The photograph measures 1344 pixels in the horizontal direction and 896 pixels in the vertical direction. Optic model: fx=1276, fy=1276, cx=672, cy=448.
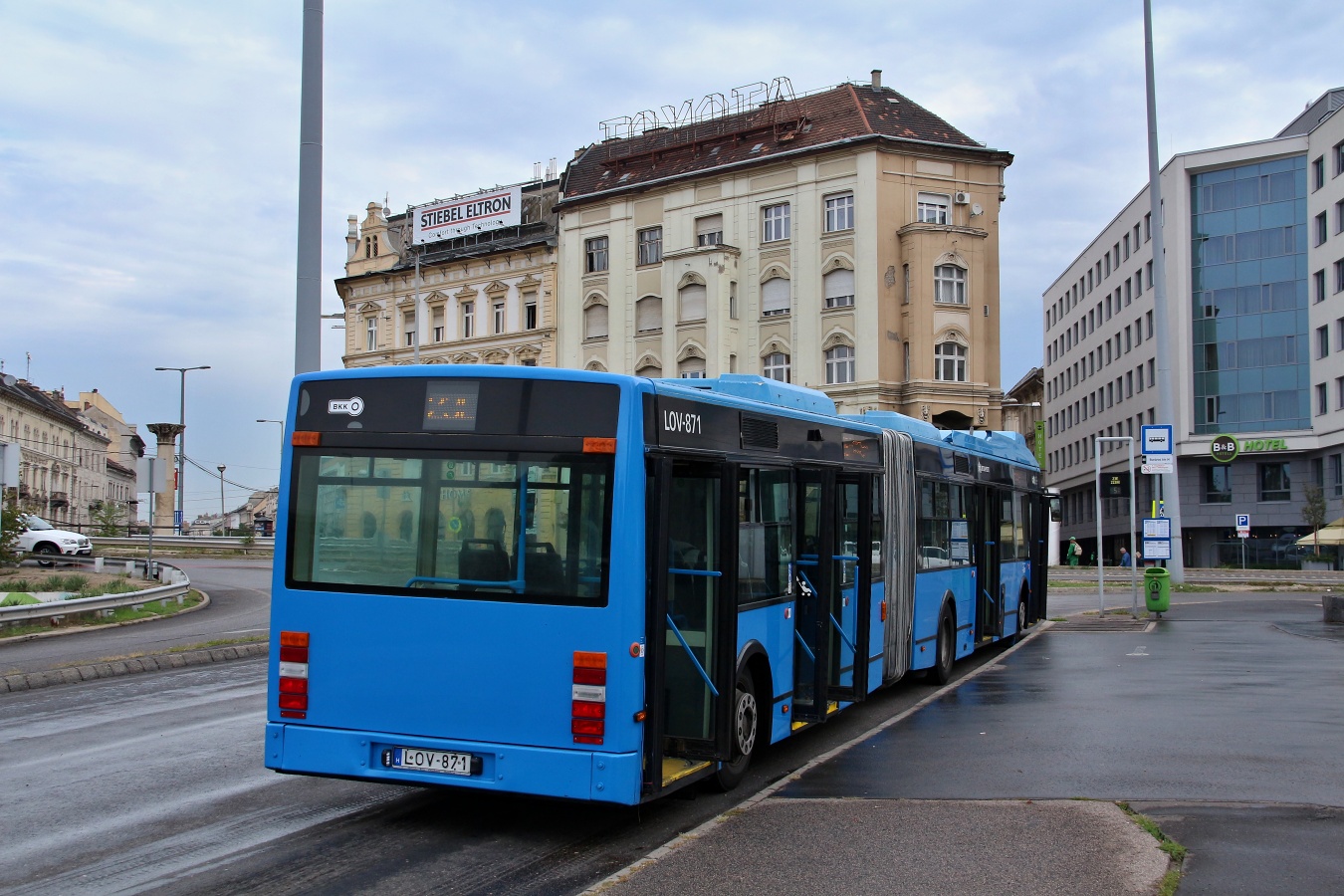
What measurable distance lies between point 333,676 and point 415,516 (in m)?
1.08

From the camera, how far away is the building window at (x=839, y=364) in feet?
169

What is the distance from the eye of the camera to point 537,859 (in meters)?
6.91

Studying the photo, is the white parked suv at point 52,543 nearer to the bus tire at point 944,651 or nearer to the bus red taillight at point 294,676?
the bus tire at point 944,651

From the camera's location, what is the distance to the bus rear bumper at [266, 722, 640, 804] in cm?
695

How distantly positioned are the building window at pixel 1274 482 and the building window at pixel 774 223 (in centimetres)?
3045

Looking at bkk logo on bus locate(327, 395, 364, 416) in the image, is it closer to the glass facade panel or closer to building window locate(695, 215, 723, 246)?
building window locate(695, 215, 723, 246)

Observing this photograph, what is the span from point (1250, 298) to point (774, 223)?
95.4 ft

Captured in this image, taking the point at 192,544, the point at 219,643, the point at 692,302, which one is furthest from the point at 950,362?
the point at 192,544

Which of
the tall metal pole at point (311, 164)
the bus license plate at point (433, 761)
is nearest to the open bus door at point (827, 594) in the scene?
the bus license plate at point (433, 761)

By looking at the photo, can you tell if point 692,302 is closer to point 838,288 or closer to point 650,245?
point 650,245

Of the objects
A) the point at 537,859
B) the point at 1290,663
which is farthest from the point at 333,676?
the point at 1290,663

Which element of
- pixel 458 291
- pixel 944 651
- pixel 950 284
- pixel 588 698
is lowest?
pixel 944 651

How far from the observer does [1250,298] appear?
66750 mm

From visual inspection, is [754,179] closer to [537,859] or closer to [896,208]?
[896,208]
